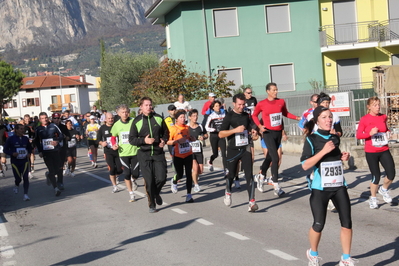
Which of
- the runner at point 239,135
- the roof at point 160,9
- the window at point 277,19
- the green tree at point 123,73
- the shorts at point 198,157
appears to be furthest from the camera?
the green tree at point 123,73

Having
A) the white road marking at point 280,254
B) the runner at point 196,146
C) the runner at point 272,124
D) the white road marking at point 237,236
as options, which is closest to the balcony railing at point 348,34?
the runner at point 196,146

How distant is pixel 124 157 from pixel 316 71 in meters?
22.3

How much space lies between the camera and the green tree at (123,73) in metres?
52.7

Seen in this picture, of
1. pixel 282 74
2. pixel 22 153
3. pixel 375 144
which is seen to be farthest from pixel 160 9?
pixel 375 144

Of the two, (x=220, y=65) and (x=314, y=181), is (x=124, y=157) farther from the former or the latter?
(x=220, y=65)

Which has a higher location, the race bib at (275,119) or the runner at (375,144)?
the race bib at (275,119)

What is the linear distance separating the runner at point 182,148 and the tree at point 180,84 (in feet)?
57.9

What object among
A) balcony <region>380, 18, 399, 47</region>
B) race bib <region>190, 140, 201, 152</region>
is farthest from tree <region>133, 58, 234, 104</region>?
race bib <region>190, 140, 201, 152</region>

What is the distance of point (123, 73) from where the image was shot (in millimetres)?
53438

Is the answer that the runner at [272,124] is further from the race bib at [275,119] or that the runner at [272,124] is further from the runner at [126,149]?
the runner at [126,149]

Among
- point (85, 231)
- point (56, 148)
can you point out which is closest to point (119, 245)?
point (85, 231)

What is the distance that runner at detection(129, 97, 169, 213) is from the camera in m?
10.4

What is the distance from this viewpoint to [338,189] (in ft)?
20.7

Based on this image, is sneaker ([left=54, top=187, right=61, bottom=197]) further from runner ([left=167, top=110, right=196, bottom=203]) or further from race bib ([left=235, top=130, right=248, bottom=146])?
race bib ([left=235, top=130, right=248, bottom=146])
